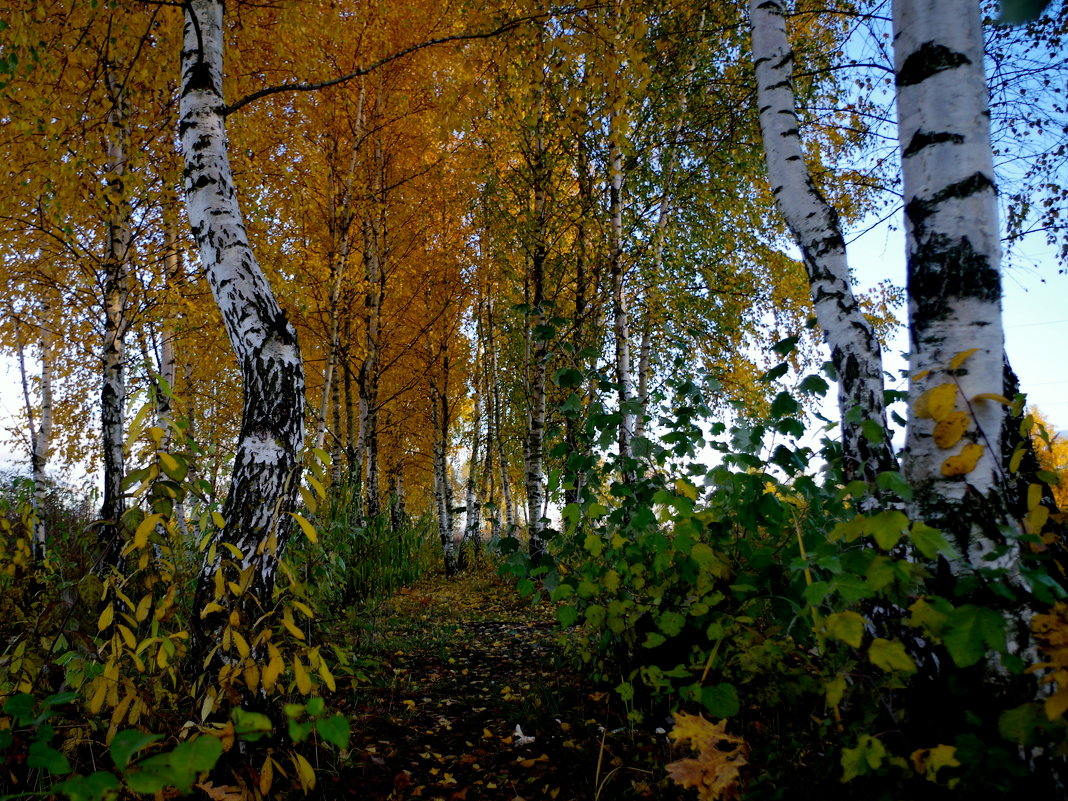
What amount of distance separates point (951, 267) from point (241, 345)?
9.40 feet

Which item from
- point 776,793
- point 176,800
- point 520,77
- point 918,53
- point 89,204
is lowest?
point 176,800

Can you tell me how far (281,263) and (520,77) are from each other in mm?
3843

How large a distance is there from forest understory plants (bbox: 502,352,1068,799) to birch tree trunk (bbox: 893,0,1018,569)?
0.09 m

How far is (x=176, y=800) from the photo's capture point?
66.7 inches

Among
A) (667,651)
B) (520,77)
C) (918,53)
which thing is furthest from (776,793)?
(520,77)

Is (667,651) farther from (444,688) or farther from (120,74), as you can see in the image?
(120,74)

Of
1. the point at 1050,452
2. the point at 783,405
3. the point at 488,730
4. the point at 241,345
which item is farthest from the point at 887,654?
the point at 241,345

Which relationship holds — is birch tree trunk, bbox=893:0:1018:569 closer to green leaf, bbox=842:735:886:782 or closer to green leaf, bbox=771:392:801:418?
green leaf, bbox=771:392:801:418

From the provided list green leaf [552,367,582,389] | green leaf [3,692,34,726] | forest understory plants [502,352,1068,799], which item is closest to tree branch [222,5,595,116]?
green leaf [552,367,582,389]

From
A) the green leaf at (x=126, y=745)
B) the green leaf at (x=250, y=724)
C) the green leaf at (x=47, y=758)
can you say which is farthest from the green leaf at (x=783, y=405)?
the green leaf at (x=47, y=758)

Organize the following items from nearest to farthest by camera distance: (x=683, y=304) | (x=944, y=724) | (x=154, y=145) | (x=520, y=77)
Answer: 1. (x=944, y=724)
2. (x=520, y=77)
3. (x=154, y=145)
4. (x=683, y=304)

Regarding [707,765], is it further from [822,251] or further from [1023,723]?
[822,251]

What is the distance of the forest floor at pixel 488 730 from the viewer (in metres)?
2.18

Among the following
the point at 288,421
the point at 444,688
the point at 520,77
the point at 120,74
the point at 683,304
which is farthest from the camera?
the point at 683,304
